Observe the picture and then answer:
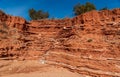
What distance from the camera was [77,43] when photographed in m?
20.0

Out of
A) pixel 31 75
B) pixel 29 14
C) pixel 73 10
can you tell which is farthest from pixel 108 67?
pixel 29 14

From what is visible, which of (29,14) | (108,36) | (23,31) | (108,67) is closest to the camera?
(108,67)

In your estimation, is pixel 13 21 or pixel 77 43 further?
pixel 13 21

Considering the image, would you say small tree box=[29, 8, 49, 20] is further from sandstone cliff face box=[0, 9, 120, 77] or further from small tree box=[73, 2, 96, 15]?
sandstone cliff face box=[0, 9, 120, 77]

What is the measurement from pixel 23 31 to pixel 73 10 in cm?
1437

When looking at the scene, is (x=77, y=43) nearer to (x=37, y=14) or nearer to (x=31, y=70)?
(x=31, y=70)

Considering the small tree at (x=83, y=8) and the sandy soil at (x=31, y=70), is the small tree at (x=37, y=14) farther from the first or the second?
the sandy soil at (x=31, y=70)

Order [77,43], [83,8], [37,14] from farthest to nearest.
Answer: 1. [37,14]
2. [83,8]
3. [77,43]

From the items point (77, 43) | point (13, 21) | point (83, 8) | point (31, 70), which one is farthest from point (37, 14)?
point (31, 70)

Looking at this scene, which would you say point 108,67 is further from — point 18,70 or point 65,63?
point 18,70

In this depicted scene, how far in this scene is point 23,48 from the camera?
22531 mm

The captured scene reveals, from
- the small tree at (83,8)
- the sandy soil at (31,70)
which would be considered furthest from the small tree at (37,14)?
the sandy soil at (31,70)

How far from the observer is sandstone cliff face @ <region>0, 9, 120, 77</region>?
706 inches

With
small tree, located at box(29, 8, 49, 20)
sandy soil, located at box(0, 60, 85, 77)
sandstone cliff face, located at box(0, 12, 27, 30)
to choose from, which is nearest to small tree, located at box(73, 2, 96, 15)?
small tree, located at box(29, 8, 49, 20)
